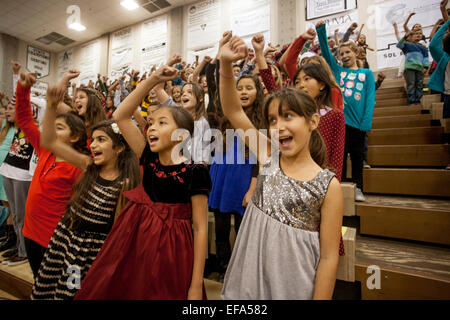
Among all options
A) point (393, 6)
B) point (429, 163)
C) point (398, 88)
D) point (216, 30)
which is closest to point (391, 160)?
point (429, 163)

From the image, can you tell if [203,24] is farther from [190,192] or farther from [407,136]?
[190,192]

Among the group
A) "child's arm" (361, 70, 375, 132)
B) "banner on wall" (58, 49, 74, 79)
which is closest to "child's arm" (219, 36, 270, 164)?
"child's arm" (361, 70, 375, 132)

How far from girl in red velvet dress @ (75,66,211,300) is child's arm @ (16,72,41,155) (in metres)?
0.65

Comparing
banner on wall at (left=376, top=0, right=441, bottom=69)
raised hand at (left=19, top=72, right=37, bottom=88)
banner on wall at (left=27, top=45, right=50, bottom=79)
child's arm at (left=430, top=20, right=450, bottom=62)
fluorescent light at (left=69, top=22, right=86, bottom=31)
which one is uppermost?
A: fluorescent light at (left=69, top=22, right=86, bottom=31)

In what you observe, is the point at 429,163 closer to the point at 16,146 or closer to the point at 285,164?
the point at 285,164

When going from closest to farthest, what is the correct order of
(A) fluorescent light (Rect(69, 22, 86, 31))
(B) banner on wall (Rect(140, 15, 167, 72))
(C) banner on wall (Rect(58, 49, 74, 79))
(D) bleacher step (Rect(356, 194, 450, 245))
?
→ 1. (D) bleacher step (Rect(356, 194, 450, 245))
2. (B) banner on wall (Rect(140, 15, 167, 72))
3. (A) fluorescent light (Rect(69, 22, 86, 31))
4. (C) banner on wall (Rect(58, 49, 74, 79))

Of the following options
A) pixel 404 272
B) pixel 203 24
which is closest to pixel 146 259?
pixel 404 272

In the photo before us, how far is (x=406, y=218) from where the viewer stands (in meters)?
1.49

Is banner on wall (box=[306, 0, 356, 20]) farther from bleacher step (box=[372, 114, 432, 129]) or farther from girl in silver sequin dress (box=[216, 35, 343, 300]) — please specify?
girl in silver sequin dress (box=[216, 35, 343, 300])

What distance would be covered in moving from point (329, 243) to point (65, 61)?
1245cm

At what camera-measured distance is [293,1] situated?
19.5 feet

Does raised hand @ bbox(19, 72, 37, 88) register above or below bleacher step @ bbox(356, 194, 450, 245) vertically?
above

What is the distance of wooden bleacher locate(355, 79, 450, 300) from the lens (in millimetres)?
1144

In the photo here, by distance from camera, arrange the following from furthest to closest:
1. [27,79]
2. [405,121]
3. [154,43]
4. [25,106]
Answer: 1. [154,43]
2. [405,121]
3. [25,106]
4. [27,79]
